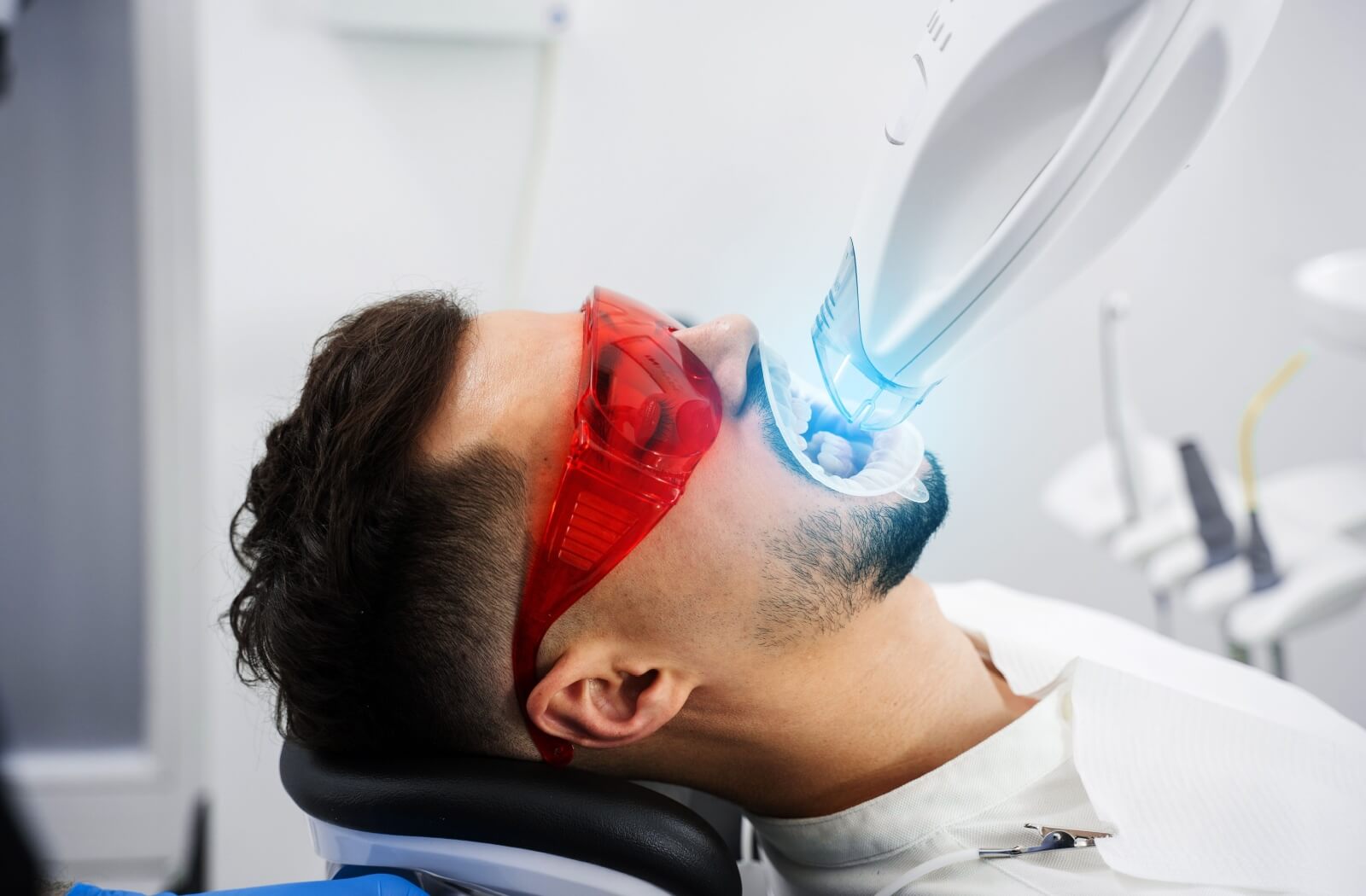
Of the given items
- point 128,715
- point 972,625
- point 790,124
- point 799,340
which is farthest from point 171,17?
point 972,625

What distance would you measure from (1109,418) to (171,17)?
1.95 m

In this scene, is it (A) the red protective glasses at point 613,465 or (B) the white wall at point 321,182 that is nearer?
(A) the red protective glasses at point 613,465

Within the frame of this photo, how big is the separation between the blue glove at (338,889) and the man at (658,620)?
15cm

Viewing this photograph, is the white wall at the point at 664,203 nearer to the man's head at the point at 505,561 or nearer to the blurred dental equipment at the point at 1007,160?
the man's head at the point at 505,561

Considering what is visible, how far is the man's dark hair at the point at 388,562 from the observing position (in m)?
0.94

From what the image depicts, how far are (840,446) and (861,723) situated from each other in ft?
0.94

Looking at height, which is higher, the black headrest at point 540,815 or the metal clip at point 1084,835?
the metal clip at point 1084,835

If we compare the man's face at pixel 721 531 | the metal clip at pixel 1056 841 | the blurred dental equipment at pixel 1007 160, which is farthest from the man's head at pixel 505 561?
the metal clip at pixel 1056 841

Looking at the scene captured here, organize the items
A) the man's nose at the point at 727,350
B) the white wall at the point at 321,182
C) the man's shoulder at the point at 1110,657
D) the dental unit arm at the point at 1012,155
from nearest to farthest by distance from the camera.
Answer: the dental unit arm at the point at 1012,155, the man's nose at the point at 727,350, the man's shoulder at the point at 1110,657, the white wall at the point at 321,182

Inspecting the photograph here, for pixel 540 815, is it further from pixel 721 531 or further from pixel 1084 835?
pixel 1084 835

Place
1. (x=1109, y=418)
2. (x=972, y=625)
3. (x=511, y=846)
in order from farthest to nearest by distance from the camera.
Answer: (x=1109, y=418) → (x=972, y=625) → (x=511, y=846)

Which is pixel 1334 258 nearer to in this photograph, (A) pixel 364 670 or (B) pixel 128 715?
(A) pixel 364 670

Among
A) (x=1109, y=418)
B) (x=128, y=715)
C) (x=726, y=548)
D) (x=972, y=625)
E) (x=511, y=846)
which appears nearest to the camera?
(x=511, y=846)

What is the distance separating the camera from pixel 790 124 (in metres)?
1.82
